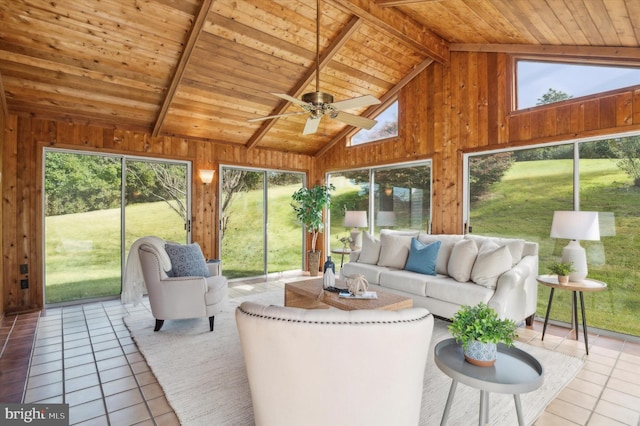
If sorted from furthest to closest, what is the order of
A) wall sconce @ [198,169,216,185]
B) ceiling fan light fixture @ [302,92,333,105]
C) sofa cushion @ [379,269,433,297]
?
wall sconce @ [198,169,216,185] < sofa cushion @ [379,269,433,297] < ceiling fan light fixture @ [302,92,333,105]

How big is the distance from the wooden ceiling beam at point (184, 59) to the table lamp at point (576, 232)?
4147mm

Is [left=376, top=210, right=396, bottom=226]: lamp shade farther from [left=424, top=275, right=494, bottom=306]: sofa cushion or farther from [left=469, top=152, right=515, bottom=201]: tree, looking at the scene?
[left=424, top=275, right=494, bottom=306]: sofa cushion

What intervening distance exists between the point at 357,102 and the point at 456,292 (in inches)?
87.8

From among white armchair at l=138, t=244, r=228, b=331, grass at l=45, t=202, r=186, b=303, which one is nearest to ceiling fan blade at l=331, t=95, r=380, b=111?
white armchair at l=138, t=244, r=228, b=331

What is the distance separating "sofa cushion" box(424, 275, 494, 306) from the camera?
3.29m

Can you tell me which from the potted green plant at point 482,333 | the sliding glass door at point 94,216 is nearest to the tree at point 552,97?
the potted green plant at point 482,333

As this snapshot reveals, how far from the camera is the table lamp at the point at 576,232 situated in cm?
304

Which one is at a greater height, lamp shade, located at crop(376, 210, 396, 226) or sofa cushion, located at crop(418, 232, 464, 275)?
lamp shade, located at crop(376, 210, 396, 226)

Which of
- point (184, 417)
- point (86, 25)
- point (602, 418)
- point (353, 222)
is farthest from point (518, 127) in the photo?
point (86, 25)

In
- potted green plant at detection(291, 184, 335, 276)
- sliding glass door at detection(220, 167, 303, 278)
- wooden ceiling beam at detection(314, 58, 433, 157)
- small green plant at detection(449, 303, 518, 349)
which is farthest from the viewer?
potted green plant at detection(291, 184, 335, 276)

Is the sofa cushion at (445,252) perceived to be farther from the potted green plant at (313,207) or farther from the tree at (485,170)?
the potted green plant at (313,207)

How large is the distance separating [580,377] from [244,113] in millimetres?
5201

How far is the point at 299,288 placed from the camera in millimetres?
3551

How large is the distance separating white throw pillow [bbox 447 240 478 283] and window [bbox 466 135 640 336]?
93 cm
